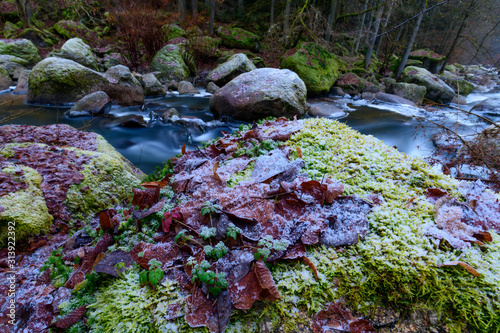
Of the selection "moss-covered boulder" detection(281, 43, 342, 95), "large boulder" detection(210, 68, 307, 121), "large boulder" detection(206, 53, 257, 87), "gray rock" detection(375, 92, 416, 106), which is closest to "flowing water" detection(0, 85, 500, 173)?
"large boulder" detection(210, 68, 307, 121)

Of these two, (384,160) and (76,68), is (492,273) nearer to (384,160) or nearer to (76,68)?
(384,160)

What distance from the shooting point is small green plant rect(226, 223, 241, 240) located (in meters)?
1.56

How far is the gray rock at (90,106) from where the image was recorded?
25.9 feet

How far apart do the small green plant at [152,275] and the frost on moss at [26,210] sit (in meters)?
1.89

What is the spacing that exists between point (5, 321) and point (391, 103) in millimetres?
14344

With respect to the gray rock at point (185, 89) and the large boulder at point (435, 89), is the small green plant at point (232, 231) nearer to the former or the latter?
the gray rock at point (185, 89)

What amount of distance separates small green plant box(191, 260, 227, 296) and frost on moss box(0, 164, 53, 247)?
223cm

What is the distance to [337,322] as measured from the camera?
134 cm

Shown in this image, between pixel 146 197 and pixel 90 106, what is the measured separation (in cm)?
747

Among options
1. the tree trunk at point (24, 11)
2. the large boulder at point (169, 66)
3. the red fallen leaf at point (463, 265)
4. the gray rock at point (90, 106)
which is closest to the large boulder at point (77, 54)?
the large boulder at point (169, 66)

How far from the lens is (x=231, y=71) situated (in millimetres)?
12156

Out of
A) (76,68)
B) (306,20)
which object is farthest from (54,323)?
(306,20)

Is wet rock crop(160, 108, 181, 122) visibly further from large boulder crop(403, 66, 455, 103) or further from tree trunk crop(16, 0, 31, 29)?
tree trunk crop(16, 0, 31, 29)

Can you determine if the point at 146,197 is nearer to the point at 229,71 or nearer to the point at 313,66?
the point at 229,71
